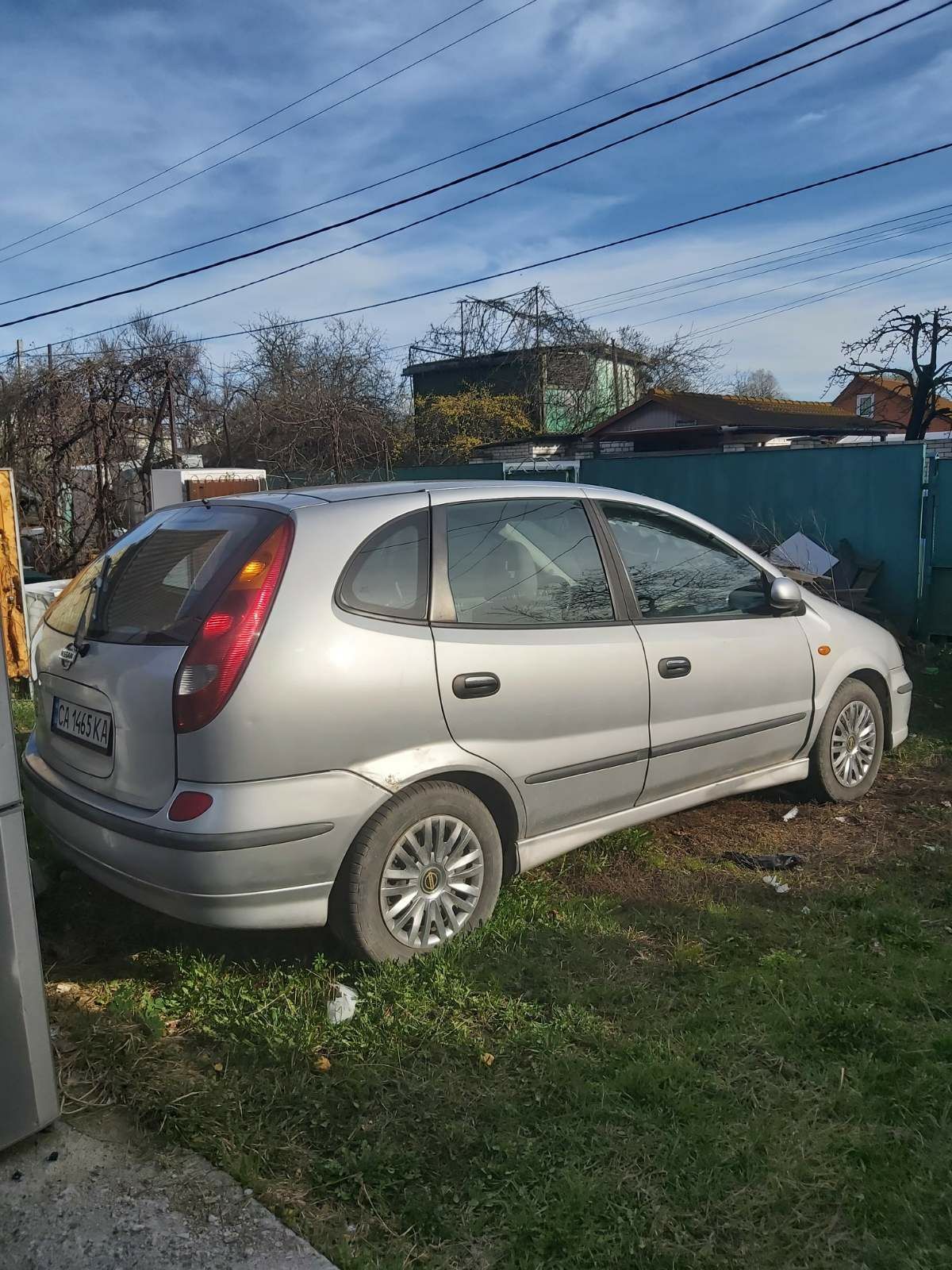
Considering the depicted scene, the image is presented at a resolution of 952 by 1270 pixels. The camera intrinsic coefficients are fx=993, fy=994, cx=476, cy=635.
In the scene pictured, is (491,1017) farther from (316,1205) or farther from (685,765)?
(685,765)

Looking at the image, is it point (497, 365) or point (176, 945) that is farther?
point (497, 365)

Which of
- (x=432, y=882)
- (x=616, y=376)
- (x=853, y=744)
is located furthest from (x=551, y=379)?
(x=432, y=882)

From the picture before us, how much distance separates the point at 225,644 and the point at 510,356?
2544 centimetres

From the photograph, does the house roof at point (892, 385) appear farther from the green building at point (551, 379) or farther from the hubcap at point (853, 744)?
the hubcap at point (853, 744)

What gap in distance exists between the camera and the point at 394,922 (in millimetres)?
3311

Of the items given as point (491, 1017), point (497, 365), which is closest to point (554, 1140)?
point (491, 1017)

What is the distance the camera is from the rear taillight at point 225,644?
9.55ft

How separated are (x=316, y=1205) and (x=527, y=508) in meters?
2.52

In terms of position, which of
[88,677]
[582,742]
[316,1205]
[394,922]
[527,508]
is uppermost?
[527,508]

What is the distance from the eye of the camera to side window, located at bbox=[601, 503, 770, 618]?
423cm

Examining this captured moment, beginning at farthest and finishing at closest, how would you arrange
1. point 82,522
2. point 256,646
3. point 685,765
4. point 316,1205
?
point 82,522 < point 685,765 < point 256,646 < point 316,1205

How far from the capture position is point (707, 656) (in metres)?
4.24

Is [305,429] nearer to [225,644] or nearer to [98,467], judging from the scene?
[98,467]

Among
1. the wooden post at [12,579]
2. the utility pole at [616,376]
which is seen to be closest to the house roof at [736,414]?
the utility pole at [616,376]
